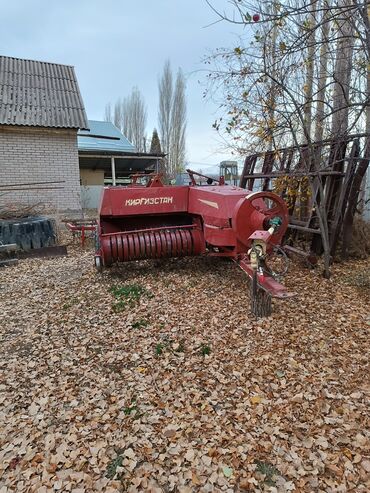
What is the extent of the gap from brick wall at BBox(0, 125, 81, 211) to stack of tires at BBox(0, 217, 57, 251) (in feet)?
10.6

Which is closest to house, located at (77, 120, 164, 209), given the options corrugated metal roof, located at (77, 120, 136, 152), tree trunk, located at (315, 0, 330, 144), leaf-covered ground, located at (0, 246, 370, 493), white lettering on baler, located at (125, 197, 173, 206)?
corrugated metal roof, located at (77, 120, 136, 152)

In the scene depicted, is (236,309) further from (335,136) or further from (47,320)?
(335,136)

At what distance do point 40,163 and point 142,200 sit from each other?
623cm

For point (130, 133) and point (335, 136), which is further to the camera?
point (130, 133)

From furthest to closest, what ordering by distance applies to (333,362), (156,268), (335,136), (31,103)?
1. (31,103)
2. (156,268)
3. (335,136)
4. (333,362)

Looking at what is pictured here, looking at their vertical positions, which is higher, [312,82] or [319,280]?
[312,82]

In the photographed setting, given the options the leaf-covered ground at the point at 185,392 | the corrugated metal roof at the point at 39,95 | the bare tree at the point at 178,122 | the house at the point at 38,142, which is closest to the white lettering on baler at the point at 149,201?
the leaf-covered ground at the point at 185,392

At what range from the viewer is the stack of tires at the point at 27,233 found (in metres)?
6.91

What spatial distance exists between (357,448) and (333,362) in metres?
0.88

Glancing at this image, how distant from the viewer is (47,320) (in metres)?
4.01

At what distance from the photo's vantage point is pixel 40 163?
10.2 meters

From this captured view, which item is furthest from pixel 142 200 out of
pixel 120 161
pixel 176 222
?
pixel 120 161

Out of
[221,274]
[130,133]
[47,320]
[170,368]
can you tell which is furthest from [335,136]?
[130,133]

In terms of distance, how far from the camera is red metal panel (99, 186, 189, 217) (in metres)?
5.20
